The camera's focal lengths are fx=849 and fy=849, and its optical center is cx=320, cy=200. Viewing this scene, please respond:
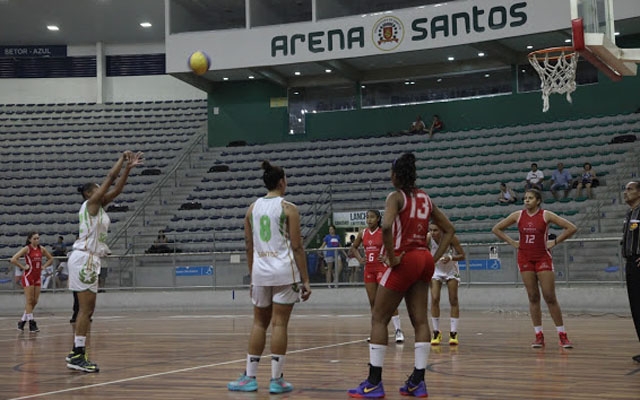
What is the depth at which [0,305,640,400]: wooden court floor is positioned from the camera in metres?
8.20

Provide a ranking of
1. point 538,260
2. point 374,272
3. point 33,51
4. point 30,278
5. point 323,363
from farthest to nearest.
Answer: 1. point 33,51
2. point 30,278
3. point 374,272
4. point 538,260
5. point 323,363

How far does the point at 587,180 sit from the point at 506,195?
97.7 inches

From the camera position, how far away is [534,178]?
26594 millimetres

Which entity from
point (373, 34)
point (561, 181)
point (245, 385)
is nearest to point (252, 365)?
point (245, 385)

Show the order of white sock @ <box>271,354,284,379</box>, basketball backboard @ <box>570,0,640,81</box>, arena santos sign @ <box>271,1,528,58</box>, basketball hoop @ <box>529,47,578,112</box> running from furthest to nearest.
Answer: arena santos sign @ <box>271,1,528,58</box> < basketball hoop @ <box>529,47,578,112</box> < basketball backboard @ <box>570,0,640,81</box> < white sock @ <box>271,354,284,379</box>

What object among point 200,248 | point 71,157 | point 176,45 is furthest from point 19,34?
point 200,248

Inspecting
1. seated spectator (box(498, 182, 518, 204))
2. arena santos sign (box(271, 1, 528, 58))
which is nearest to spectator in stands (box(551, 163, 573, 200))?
seated spectator (box(498, 182, 518, 204))

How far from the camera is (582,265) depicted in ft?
67.9

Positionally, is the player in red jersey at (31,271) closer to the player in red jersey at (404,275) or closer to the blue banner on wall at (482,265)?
the blue banner on wall at (482,265)

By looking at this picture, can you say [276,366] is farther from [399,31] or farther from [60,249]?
[399,31]

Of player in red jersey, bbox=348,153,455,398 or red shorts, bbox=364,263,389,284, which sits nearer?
player in red jersey, bbox=348,153,455,398

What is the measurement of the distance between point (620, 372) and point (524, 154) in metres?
20.7

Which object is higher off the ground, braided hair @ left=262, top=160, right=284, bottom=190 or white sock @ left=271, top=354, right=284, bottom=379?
braided hair @ left=262, top=160, right=284, bottom=190

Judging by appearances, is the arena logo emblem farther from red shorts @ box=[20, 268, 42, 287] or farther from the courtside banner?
red shorts @ box=[20, 268, 42, 287]
